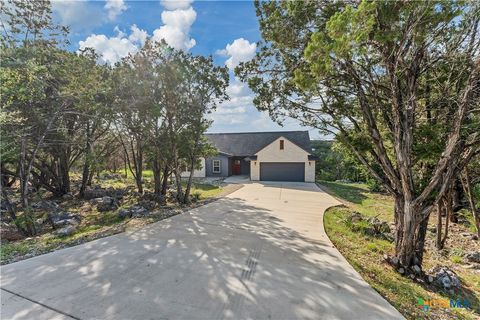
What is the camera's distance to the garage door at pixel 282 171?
67.3 feet

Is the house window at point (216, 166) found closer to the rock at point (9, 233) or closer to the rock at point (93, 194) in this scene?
the rock at point (93, 194)

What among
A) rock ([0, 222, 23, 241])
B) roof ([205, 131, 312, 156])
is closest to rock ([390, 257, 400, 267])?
rock ([0, 222, 23, 241])

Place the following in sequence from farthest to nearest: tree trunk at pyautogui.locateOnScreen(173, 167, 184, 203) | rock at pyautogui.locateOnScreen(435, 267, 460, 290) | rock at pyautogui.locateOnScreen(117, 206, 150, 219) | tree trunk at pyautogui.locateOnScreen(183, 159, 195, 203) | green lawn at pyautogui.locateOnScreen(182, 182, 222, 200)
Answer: green lawn at pyautogui.locateOnScreen(182, 182, 222, 200)
tree trunk at pyautogui.locateOnScreen(183, 159, 195, 203)
tree trunk at pyautogui.locateOnScreen(173, 167, 184, 203)
rock at pyautogui.locateOnScreen(117, 206, 150, 219)
rock at pyautogui.locateOnScreen(435, 267, 460, 290)

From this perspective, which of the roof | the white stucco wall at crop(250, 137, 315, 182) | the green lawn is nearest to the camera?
the green lawn

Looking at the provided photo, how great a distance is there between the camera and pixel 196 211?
9336 mm

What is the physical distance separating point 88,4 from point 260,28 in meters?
6.16

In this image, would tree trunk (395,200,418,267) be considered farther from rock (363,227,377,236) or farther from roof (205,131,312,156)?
A: roof (205,131,312,156)

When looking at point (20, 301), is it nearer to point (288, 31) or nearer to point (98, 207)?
point (288, 31)

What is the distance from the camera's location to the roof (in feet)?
80.4

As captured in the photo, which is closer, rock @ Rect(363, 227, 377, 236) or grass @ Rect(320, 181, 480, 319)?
grass @ Rect(320, 181, 480, 319)

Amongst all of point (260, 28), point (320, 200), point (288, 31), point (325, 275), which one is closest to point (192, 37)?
point (260, 28)

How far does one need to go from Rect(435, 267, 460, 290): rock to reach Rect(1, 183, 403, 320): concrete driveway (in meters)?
1.96

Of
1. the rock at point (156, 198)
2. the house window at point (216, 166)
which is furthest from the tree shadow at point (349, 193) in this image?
the house window at point (216, 166)

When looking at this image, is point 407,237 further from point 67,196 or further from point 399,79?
point 67,196
